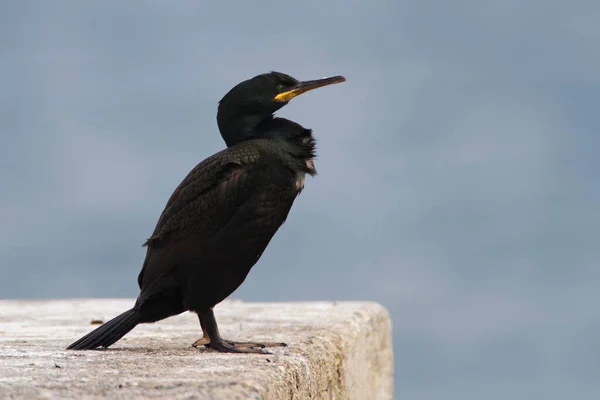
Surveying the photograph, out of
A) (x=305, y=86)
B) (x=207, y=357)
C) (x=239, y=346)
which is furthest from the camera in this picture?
(x=305, y=86)

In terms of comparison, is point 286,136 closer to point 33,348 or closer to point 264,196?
point 264,196

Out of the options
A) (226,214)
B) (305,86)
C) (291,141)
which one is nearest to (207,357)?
(226,214)

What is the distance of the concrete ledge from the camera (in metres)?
3.26

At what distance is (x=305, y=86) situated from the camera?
4.98m

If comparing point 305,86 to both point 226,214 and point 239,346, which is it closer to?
point 226,214

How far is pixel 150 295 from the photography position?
4664 millimetres

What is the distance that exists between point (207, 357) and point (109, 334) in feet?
2.56

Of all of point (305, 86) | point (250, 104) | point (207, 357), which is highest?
point (305, 86)

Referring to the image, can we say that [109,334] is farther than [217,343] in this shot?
Yes

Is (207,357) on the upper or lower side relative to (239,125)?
lower

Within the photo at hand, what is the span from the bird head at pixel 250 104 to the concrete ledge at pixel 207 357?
46.9 inches

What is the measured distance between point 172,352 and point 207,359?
0.44m

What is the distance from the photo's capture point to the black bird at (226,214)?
4492 millimetres

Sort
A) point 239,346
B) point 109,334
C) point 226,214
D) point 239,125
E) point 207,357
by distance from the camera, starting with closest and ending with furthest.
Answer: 1. point 207,357
2. point 226,214
3. point 239,346
4. point 109,334
5. point 239,125
